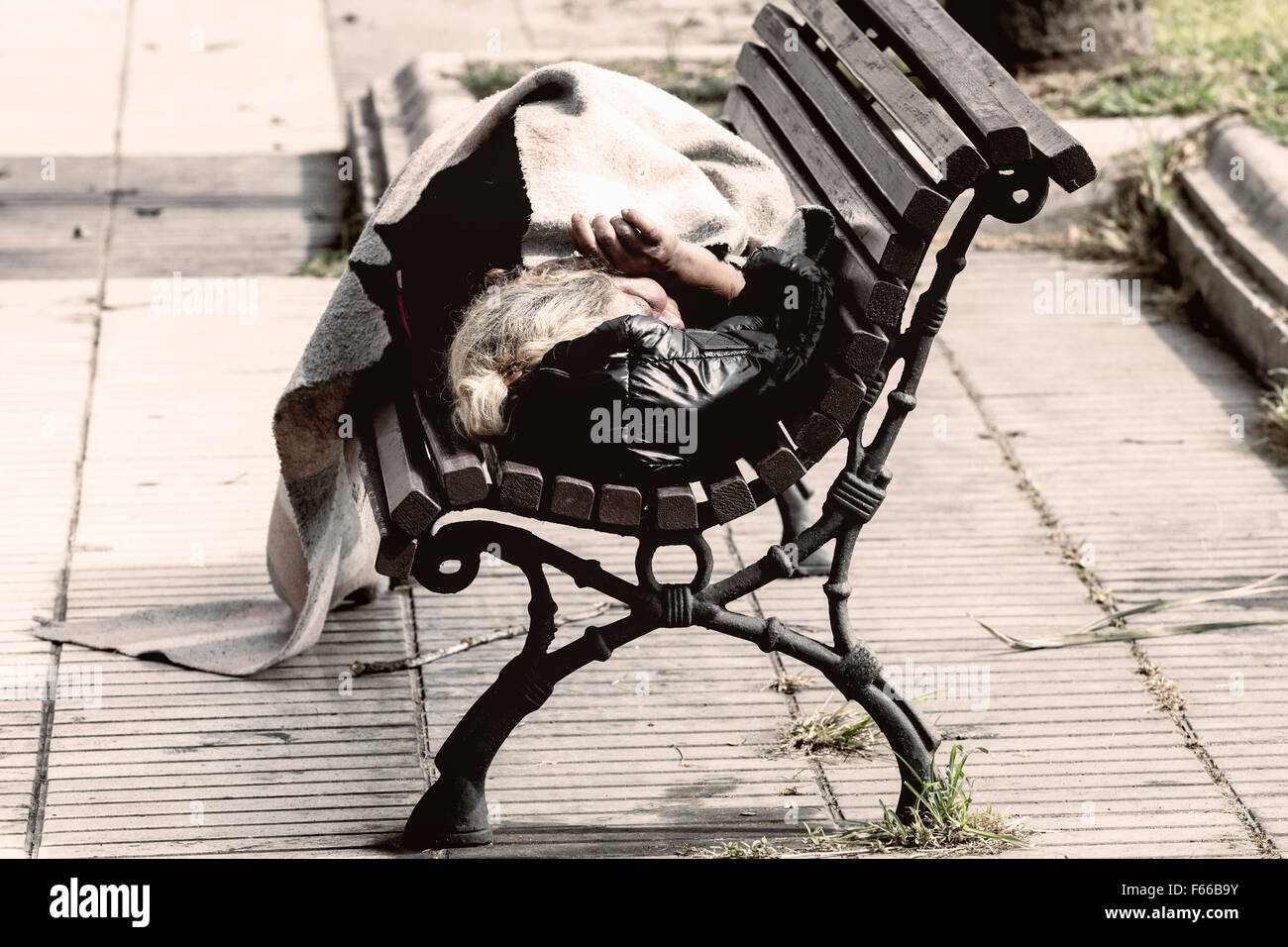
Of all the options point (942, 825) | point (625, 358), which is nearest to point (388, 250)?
point (625, 358)

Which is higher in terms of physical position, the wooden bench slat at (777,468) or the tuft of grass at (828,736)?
the wooden bench slat at (777,468)

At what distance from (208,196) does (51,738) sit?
364cm

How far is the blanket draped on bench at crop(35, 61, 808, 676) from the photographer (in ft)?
10.9

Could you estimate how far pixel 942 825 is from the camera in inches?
125

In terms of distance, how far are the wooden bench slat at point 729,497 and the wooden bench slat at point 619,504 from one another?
136mm

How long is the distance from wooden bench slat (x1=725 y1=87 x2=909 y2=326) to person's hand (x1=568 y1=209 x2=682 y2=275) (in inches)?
13.6

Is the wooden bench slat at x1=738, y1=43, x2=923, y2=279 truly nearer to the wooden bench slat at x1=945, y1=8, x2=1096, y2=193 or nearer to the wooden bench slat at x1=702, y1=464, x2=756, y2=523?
the wooden bench slat at x1=945, y1=8, x2=1096, y2=193

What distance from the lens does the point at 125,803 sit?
129 inches

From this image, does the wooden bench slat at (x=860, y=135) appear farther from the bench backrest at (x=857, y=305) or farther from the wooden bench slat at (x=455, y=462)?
the wooden bench slat at (x=455, y=462)

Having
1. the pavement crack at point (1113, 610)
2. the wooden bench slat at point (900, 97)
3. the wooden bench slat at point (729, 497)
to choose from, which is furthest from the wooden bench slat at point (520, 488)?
the pavement crack at point (1113, 610)

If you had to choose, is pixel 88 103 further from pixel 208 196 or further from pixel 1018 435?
pixel 1018 435

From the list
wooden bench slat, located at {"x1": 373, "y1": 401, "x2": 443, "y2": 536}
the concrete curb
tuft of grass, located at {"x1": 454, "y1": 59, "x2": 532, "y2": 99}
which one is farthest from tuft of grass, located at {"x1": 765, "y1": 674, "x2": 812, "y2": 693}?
tuft of grass, located at {"x1": 454, "y1": 59, "x2": 532, "y2": 99}

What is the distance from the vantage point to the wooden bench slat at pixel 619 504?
2891 mm

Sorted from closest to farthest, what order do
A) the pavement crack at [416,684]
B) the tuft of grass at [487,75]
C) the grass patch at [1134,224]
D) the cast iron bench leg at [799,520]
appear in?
the pavement crack at [416,684], the cast iron bench leg at [799,520], the grass patch at [1134,224], the tuft of grass at [487,75]
